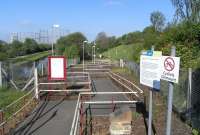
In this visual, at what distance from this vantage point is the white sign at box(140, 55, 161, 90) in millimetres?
7012

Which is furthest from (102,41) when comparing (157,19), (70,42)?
(157,19)

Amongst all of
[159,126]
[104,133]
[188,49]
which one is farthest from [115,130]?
[188,49]

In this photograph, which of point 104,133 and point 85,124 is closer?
point 104,133

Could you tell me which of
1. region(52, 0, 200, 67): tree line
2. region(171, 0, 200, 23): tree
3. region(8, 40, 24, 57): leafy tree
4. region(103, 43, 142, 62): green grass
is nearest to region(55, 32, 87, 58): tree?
region(8, 40, 24, 57): leafy tree

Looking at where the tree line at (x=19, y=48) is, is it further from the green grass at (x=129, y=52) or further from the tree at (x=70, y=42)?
the green grass at (x=129, y=52)

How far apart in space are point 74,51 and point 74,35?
Result: 27.6 meters

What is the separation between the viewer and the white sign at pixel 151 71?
7.01 meters

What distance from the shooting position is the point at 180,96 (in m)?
14.5

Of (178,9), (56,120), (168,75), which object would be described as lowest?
(56,120)

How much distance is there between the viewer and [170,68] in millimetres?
6102

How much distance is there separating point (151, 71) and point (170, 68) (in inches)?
45.2

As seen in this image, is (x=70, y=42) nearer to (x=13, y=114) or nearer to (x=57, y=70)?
(x=57, y=70)

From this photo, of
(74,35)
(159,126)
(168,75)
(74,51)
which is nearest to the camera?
(168,75)

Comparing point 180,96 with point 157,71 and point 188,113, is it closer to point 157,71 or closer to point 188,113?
point 188,113
